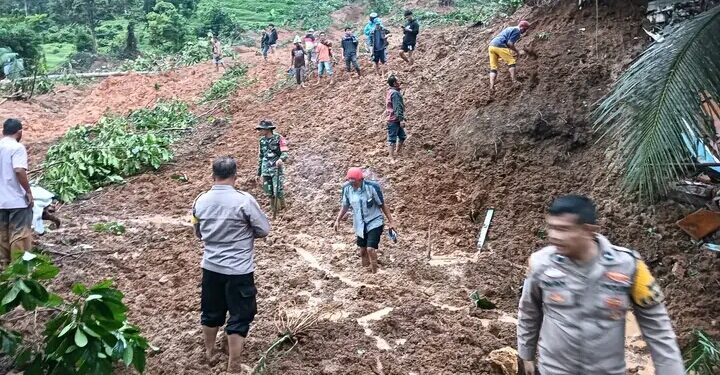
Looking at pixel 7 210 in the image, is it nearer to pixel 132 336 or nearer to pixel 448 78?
pixel 132 336

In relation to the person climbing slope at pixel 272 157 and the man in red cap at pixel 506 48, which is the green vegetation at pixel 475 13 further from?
the person climbing slope at pixel 272 157

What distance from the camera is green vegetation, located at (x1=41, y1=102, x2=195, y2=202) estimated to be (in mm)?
11391

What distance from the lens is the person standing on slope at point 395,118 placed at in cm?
1003

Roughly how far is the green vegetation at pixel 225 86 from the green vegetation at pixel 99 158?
3.48m

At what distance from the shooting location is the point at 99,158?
12.1 meters

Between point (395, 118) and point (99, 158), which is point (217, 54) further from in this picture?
point (395, 118)

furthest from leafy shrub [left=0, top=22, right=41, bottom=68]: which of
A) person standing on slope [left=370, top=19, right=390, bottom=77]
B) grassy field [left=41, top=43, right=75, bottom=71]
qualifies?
person standing on slope [left=370, top=19, right=390, bottom=77]

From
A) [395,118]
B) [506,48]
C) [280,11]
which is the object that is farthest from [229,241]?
[280,11]

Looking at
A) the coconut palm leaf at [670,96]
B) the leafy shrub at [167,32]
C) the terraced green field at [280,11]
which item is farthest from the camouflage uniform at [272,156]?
the terraced green field at [280,11]

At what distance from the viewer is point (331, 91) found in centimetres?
1521

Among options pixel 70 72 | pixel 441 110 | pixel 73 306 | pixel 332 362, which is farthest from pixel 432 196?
pixel 70 72

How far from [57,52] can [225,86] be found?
16536mm

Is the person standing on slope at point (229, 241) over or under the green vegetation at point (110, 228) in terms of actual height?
over

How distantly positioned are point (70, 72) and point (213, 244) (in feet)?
75.8
